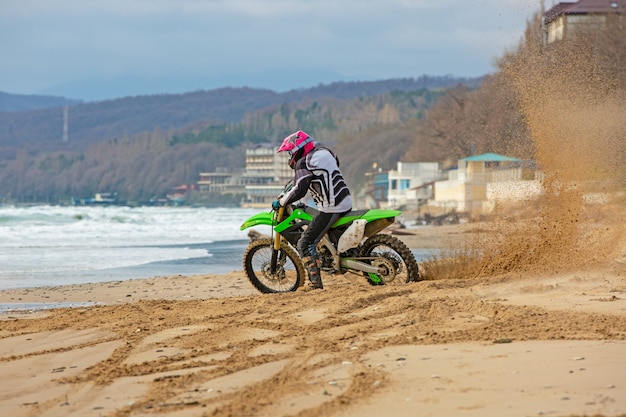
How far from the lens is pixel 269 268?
12.3 metres

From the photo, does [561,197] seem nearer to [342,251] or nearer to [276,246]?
[342,251]

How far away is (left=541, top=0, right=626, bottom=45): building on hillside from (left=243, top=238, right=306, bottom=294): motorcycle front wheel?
43622 mm

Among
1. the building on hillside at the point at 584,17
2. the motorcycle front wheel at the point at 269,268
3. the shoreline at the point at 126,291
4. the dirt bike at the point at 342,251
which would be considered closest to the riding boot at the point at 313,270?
the dirt bike at the point at 342,251

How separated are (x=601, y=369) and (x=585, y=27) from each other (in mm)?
59296

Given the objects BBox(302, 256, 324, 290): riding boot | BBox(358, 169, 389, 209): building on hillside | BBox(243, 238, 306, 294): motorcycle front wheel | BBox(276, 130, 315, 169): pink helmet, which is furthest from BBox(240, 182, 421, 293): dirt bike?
BBox(358, 169, 389, 209): building on hillside

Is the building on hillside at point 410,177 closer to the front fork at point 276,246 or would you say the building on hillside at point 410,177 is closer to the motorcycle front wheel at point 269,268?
the motorcycle front wheel at point 269,268

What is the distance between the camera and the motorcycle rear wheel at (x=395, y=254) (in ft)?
37.8

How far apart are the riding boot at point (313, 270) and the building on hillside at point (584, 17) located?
44.1m

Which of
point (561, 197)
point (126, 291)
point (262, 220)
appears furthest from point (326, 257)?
point (126, 291)

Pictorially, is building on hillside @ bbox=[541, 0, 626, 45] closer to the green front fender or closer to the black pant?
the green front fender

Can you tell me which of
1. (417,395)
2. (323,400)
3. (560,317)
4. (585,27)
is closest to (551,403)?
(417,395)

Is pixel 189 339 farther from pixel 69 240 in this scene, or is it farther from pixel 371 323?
pixel 69 240

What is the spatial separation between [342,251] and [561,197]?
3.60 metres

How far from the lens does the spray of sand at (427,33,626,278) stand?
40.7ft
